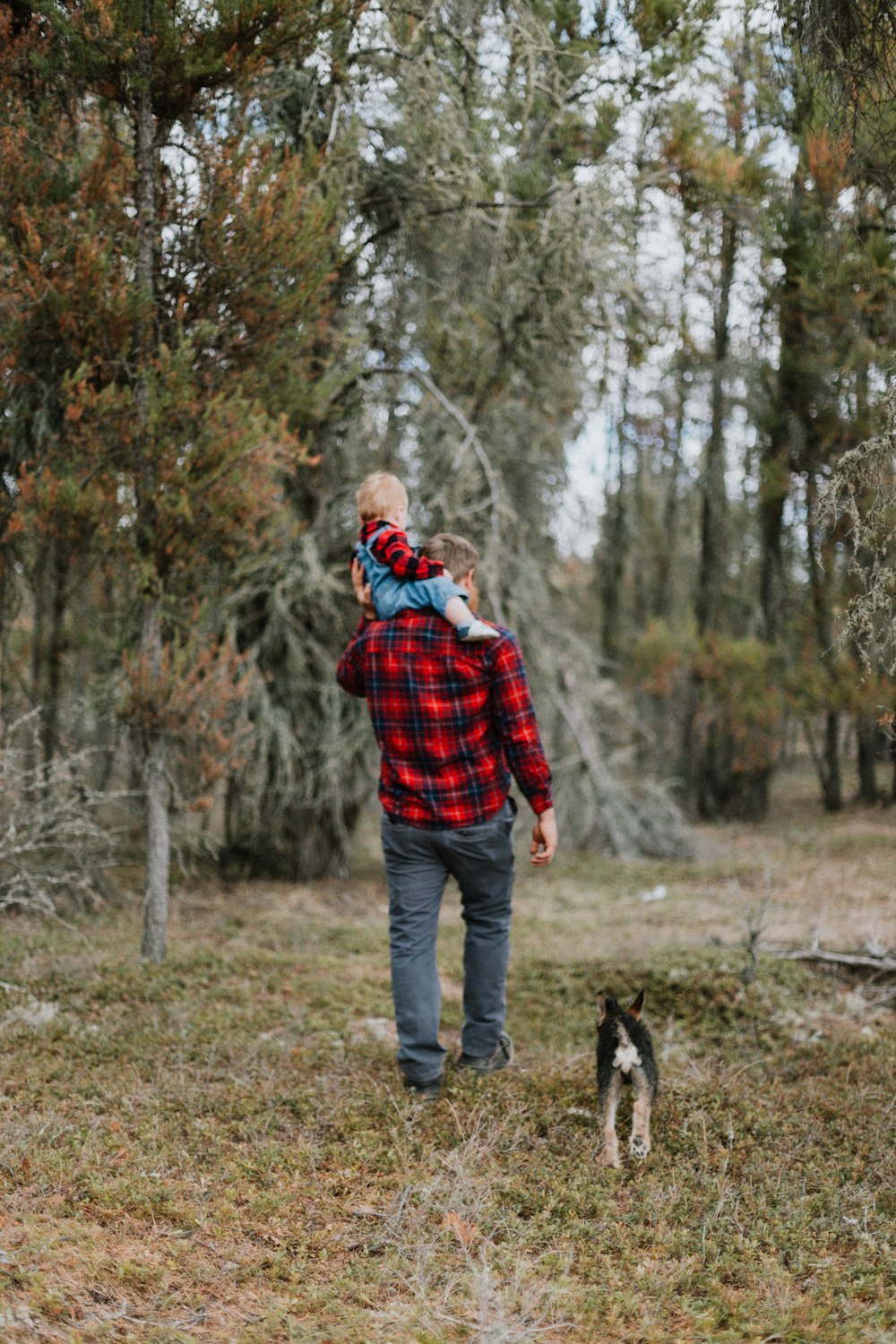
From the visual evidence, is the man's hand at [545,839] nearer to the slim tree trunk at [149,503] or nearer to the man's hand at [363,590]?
the man's hand at [363,590]

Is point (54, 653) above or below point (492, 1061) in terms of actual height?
above

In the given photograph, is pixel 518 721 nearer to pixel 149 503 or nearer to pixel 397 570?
pixel 397 570

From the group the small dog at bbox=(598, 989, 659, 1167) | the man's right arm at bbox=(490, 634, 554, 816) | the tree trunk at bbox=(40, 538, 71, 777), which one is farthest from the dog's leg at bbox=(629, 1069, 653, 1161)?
the tree trunk at bbox=(40, 538, 71, 777)

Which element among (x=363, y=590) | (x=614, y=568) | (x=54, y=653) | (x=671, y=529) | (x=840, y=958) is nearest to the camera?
(x=363, y=590)

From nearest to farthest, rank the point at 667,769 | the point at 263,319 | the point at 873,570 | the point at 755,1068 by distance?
the point at 873,570, the point at 755,1068, the point at 263,319, the point at 667,769

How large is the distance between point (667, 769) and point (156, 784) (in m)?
12.1

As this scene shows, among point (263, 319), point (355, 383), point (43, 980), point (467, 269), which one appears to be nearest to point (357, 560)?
point (263, 319)

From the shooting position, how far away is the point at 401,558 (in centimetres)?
392

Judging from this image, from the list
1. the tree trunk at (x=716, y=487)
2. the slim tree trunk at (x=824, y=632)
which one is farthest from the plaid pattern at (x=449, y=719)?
the tree trunk at (x=716, y=487)

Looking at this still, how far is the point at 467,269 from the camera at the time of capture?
28.0 feet

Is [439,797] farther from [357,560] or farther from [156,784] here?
[156,784]

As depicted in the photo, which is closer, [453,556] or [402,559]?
[402,559]

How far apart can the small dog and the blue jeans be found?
585mm

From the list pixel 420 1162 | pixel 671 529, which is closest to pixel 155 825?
pixel 420 1162
